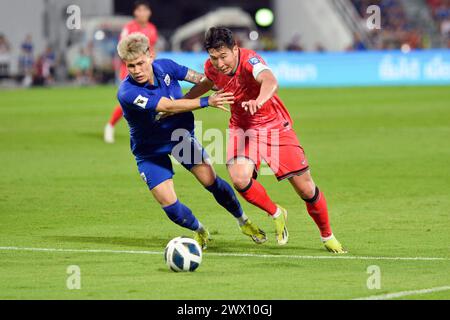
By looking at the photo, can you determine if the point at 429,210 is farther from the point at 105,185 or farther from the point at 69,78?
the point at 69,78

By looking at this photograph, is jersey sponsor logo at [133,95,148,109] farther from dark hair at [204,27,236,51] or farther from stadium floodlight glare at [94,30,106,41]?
stadium floodlight glare at [94,30,106,41]

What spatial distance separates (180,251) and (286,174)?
1589 millimetres

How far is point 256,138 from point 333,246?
133 cm

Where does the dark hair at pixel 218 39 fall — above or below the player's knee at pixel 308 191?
above

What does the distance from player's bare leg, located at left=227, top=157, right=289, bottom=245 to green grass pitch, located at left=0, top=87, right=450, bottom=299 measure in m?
0.21

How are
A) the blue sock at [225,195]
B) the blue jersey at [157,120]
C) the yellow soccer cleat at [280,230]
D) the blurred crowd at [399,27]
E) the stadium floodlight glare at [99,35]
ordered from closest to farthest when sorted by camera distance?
the blue jersey at [157,120] → the yellow soccer cleat at [280,230] → the blue sock at [225,195] → the blurred crowd at [399,27] → the stadium floodlight glare at [99,35]

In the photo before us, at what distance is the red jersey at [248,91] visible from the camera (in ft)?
35.7

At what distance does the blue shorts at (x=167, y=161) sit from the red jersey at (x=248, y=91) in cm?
46

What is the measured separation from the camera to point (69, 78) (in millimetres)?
49875

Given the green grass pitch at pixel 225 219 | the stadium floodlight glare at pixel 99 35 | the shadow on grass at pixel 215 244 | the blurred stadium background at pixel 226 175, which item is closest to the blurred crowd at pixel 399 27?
the blurred stadium background at pixel 226 175

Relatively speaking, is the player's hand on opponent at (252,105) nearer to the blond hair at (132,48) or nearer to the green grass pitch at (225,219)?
the blond hair at (132,48)

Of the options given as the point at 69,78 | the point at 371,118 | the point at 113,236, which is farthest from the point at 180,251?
the point at 69,78

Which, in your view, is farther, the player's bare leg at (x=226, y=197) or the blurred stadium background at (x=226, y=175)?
the player's bare leg at (x=226, y=197)

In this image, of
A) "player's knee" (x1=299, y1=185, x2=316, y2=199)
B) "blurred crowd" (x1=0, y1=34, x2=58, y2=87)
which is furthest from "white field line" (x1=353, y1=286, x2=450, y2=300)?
"blurred crowd" (x1=0, y1=34, x2=58, y2=87)
